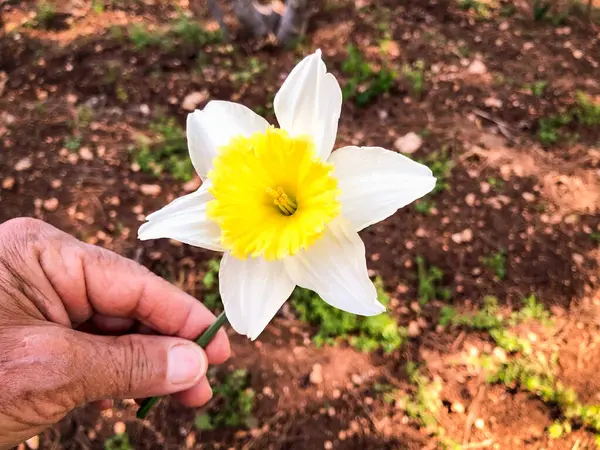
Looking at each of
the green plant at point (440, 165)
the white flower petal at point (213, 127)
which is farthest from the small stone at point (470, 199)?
the white flower petal at point (213, 127)

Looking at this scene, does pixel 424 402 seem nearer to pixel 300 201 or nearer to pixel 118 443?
pixel 118 443

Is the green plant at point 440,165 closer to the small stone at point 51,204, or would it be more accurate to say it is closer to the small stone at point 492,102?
the small stone at point 492,102

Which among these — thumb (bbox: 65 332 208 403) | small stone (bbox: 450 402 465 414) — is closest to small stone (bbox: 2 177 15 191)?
thumb (bbox: 65 332 208 403)

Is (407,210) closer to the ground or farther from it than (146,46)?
closer to the ground

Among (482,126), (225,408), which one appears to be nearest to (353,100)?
(482,126)

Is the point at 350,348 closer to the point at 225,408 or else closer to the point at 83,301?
the point at 225,408

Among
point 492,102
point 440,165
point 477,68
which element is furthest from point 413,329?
point 477,68
